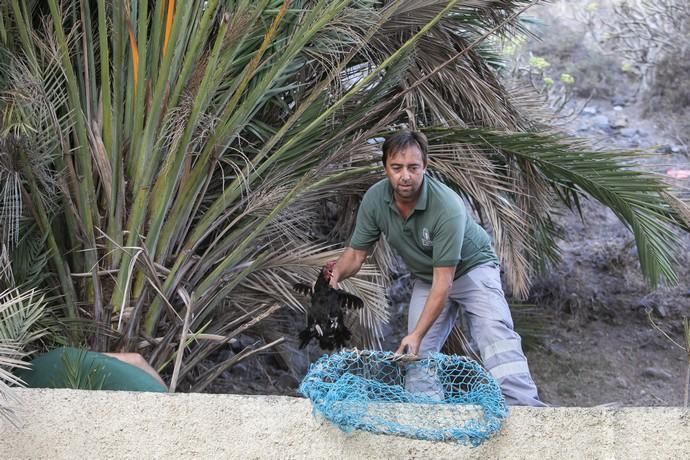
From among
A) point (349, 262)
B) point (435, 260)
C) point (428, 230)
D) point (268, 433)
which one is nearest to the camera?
point (268, 433)

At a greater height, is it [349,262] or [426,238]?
[426,238]

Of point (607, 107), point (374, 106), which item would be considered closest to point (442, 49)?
point (374, 106)

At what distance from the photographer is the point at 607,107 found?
1170 cm

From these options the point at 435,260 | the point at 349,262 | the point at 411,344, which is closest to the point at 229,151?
the point at 349,262

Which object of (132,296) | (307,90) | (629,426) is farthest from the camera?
(307,90)

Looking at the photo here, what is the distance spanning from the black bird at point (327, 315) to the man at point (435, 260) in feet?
0.30

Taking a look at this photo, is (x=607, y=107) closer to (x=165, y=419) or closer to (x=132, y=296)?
(x=132, y=296)

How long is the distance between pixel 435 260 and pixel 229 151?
2.10 meters

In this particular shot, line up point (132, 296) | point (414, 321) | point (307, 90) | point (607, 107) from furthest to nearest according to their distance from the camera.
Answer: point (607, 107), point (307, 90), point (132, 296), point (414, 321)

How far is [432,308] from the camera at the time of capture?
4.17 m

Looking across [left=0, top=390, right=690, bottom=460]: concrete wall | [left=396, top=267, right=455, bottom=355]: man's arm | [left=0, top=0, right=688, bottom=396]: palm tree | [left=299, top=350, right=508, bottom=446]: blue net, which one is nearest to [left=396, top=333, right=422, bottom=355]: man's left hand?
[left=396, top=267, right=455, bottom=355]: man's arm

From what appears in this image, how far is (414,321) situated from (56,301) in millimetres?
2152

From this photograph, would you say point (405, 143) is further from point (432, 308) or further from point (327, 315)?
point (327, 315)

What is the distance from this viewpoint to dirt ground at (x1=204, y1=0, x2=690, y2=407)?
7.57m
